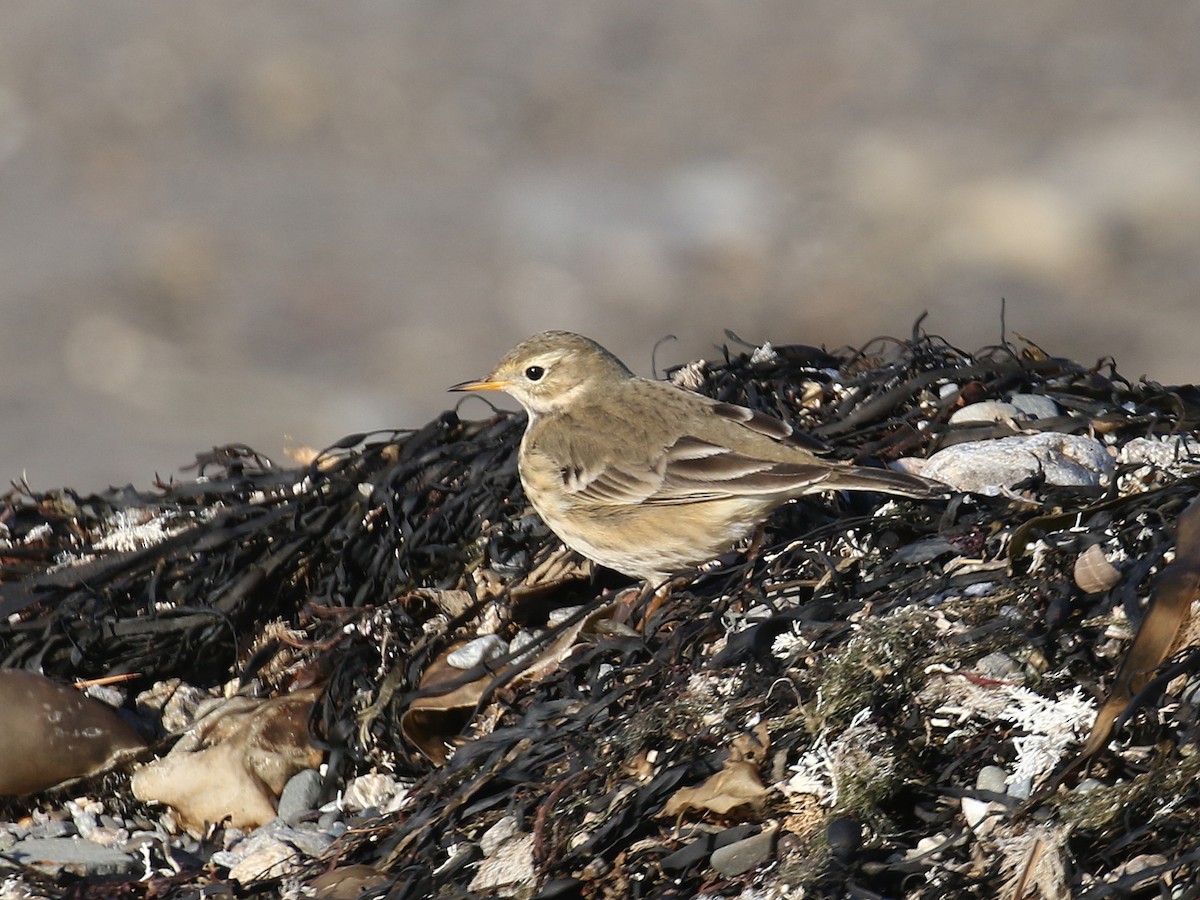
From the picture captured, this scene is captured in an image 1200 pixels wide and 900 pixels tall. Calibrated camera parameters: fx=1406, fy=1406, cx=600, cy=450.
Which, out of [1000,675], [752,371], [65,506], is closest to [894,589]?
[1000,675]

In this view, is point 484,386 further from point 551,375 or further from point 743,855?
point 743,855

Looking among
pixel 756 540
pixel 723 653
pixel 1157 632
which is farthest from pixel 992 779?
pixel 756 540

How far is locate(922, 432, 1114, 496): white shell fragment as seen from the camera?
4703mm

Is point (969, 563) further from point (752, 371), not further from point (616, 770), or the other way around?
point (752, 371)

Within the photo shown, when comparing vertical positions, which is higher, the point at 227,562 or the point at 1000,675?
the point at 227,562

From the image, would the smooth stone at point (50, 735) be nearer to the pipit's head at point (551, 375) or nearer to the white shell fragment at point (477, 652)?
the white shell fragment at point (477, 652)

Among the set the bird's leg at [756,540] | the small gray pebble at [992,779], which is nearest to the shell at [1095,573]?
the small gray pebble at [992,779]

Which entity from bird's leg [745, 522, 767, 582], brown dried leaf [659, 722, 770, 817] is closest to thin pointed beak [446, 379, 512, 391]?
bird's leg [745, 522, 767, 582]

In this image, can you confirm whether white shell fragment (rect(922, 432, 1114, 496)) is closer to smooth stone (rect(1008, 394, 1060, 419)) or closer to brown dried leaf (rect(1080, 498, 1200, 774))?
smooth stone (rect(1008, 394, 1060, 419))

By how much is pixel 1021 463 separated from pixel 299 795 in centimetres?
262

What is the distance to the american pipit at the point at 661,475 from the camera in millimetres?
4699

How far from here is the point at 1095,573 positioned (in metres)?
3.63

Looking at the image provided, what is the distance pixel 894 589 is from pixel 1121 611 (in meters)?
0.63

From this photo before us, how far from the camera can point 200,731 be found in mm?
4672
